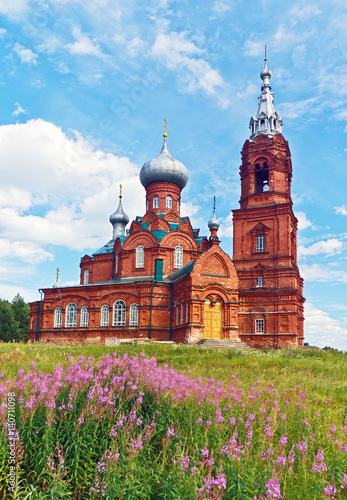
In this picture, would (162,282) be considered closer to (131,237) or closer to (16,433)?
(131,237)

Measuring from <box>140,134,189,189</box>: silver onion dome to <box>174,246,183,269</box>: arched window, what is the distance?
6.23 metres

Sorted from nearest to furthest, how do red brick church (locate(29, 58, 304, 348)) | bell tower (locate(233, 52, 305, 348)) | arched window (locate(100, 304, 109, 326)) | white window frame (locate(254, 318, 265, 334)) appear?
red brick church (locate(29, 58, 304, 348)), bell tower (locate(233, 52, 305, 348)), white window frame (locate(254, 318, 265, 334)), arched window (locate(100, 304, 109, 326))

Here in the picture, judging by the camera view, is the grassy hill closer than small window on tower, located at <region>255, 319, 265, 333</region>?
Yes

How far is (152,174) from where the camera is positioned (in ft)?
115

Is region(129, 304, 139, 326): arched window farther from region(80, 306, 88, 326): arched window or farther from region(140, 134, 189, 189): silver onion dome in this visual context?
region(140, 134, 189, 189): silver onion dome

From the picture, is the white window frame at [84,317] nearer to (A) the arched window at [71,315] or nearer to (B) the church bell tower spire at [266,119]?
(A) the arched window at [71,315]

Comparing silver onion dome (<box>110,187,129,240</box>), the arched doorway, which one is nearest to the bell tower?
the arched doorway

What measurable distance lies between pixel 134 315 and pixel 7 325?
2506 centimetres

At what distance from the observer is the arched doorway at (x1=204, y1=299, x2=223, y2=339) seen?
1001 inches

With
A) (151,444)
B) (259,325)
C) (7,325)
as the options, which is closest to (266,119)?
(259,325)

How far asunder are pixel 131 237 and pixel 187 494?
28524 millimetres

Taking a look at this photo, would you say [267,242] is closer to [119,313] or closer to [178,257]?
[178,257]

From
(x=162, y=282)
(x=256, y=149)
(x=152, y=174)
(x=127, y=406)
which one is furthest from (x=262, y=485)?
(x=152, y=174)

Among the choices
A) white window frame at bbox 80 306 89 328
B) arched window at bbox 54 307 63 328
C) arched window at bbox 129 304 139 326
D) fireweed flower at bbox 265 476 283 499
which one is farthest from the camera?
arched window at bbox 54 307 63 328
